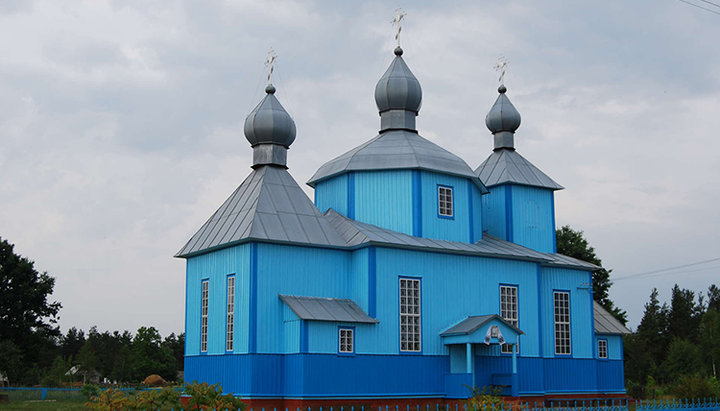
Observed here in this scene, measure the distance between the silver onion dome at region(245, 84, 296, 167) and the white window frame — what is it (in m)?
13.6

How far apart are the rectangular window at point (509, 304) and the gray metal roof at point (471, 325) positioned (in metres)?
1.32

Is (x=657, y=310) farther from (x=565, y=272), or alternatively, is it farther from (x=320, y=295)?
(x=320, y=295)

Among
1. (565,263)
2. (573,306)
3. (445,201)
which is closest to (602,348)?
(573,306)

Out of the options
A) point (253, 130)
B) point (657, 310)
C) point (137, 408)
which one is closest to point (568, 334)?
point (253, 130)

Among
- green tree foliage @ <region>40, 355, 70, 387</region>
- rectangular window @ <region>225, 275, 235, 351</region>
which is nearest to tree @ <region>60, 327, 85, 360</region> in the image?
green tree foliage @ <region>40, 355, 70, 387</region>

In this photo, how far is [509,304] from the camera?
25.0m

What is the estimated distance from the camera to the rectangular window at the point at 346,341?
2117 cm

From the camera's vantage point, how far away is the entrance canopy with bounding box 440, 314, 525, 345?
22.3m

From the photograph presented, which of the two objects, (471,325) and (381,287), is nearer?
(381,287)

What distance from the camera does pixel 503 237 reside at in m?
28.4

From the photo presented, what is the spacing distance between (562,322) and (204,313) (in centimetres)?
1240

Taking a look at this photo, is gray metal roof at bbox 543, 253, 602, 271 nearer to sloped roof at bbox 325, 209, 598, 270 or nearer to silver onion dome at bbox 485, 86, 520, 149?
sloped roof at bbox 325, 209, 598, 270

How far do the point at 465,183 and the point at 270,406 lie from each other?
9.91m

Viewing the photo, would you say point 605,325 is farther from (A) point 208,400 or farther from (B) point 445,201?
(A) point 208,400
